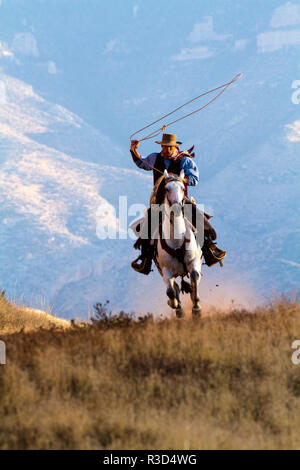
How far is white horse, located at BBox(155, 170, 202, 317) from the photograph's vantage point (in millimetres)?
14102

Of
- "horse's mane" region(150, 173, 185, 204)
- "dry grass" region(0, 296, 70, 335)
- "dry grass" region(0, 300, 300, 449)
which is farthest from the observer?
"dry grass" region(0, 296, 70, 335)

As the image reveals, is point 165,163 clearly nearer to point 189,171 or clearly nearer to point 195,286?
point 189,171

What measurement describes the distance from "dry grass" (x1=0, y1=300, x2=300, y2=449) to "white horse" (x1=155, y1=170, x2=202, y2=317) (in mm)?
1242

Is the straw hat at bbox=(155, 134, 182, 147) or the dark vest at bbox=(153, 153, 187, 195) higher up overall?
the straw hat at bbox=(155, 134, 182, 147)

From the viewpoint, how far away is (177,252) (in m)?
14.3

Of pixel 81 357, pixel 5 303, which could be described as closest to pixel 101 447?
pixel 81 357

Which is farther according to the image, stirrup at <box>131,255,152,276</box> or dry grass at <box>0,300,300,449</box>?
stirrup at <box>131,255,152,276</box>

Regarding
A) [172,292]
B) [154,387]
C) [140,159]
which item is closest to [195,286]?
[172,292]

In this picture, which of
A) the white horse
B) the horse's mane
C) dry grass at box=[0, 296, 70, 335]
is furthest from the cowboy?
dry grass at box=[0, 296, 70, 335]

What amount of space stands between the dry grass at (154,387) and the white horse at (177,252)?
1.24 metres

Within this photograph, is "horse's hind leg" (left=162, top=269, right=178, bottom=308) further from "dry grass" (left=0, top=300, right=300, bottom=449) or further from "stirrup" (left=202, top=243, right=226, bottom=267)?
"stirrup" (left=202, top=243, right=226, bottom=267)

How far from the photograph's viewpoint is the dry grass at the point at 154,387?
893 cm

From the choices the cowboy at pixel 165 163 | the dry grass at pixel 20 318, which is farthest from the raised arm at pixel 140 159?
the dry grass at pixel 20 318
